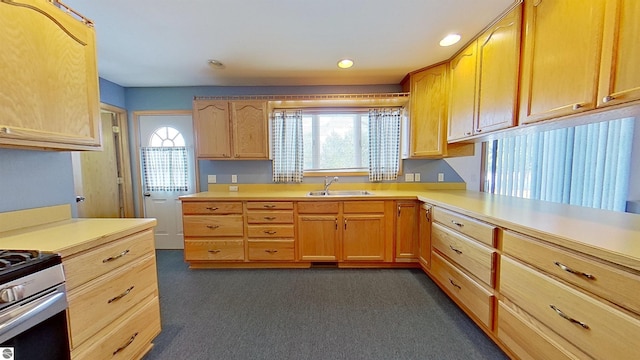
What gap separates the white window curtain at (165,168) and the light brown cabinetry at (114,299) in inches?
78.0

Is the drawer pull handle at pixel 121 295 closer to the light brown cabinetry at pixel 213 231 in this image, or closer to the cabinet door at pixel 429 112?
the light brown cabinetry at pixel 213 231

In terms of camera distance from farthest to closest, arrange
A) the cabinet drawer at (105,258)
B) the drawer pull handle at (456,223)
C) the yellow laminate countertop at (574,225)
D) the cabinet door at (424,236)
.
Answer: the cabinet door at (424,236), the drawer pull handle at (456,223), the cabinet drawer at (105,258), the yellow laminate countertop at (574,225)

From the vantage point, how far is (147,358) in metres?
1.45

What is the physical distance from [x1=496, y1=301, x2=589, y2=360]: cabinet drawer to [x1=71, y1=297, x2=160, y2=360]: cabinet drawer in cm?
221

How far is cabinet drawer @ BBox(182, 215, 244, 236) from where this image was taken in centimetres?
261

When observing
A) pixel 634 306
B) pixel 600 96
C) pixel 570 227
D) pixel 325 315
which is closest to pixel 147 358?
pixel 325 315

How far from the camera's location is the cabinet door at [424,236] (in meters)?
2.35

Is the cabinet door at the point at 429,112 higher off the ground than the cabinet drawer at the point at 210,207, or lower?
higher

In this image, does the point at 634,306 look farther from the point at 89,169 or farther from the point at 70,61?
the point at 89,169

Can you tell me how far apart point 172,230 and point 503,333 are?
149 inches

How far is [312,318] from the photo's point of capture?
1802 millimetres

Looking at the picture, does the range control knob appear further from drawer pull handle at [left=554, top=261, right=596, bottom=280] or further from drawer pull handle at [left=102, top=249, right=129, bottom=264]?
drawer pull handle at [left=554, top=261, right=596, bottom=280]

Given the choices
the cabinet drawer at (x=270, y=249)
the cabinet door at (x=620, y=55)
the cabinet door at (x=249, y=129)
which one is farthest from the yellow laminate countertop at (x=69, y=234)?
A: the cabinet door at (x=620, y=55)

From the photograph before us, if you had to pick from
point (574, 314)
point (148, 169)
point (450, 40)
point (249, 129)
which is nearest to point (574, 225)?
point (574, 314)
